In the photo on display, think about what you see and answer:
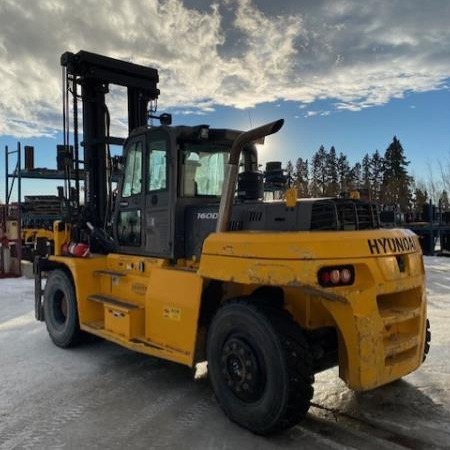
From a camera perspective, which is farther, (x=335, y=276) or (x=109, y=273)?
(x=109, y=273)

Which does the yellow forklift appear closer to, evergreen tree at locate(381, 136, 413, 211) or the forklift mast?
the forklift mast

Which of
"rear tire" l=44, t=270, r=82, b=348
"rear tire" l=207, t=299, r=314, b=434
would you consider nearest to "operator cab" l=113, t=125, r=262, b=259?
"rear tire" l=44, t=270, r=82, b=348

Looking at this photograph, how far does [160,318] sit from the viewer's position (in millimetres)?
4867

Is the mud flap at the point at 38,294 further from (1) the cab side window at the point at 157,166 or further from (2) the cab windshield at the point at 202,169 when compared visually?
(2) the cab windshield at the point at 202,169

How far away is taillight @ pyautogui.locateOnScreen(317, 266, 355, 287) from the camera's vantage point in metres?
3.59

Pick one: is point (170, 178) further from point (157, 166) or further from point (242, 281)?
point (242, 281)

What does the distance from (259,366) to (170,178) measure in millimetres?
2267

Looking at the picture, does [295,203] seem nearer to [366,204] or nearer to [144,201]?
[366,204]

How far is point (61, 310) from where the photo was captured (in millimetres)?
6797

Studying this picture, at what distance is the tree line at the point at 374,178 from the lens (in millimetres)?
41625

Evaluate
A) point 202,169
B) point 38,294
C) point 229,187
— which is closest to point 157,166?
point 202,169

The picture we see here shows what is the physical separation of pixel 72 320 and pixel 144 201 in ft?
6.06

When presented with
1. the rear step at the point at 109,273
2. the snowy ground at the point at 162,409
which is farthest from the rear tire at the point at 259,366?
the rear step at the point at 109,273

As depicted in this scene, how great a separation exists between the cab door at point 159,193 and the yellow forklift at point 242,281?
2 cm
